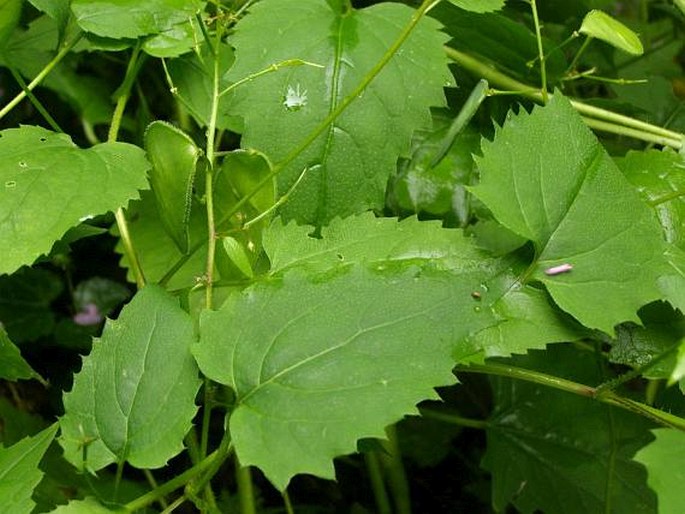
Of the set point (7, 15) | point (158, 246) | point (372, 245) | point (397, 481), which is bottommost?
point (397, 481)

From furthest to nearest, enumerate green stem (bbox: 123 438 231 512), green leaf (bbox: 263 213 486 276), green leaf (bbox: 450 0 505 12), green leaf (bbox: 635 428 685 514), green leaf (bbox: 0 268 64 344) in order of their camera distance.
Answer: green leaf (bbox: 0 268 64 344) < green leaf (bbox: 450 0 505 12) < green leaf (bbox: 263 213 486 276) < green stem (bbox: 123 438 231 512) < green leaf (bbox: 635 428 685 514)

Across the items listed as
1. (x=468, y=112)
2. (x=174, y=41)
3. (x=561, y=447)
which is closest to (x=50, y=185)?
(x=174, y=41)

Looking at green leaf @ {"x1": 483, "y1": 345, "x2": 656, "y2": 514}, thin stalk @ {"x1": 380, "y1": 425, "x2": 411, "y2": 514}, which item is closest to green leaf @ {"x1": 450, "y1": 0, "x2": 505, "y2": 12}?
green leaf @ {"x1": 483, "y1": 345, "x2": 656, "y2": 514}

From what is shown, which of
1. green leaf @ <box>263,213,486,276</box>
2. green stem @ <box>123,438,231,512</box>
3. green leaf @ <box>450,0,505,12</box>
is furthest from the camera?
green leaf @ <box>450,0,505,12</box>

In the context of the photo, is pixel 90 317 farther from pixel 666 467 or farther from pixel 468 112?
pixel 666 467

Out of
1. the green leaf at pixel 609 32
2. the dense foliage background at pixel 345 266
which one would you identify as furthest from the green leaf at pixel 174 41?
the green leaf at pixel 609 32

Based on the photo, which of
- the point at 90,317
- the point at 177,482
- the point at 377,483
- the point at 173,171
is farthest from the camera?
the point at 90,317

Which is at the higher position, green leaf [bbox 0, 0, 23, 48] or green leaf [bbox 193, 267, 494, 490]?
green leaf [bbox 0, 0, 23, 48]

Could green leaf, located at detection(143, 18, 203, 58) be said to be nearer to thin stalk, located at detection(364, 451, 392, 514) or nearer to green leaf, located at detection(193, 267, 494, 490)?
green leaf, located at detection(193, 267, 494, 490)
